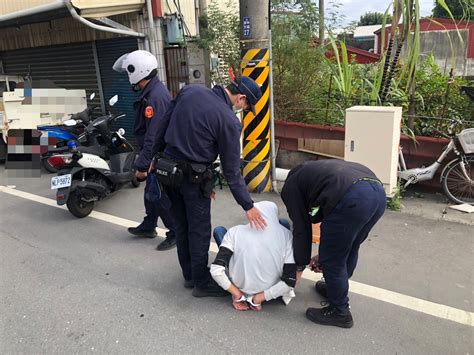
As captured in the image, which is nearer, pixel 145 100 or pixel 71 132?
pixel 145 100

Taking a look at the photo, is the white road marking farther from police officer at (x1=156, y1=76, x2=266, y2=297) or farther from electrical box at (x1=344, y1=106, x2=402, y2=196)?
electrical box at (x1=344, y1=106, x2=402, y2=196)

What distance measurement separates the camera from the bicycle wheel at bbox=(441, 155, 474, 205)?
4645mm

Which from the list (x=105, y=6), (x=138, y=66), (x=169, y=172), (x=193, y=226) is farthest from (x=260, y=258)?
(x=105, y=6)

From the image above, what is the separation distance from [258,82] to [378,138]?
164 cm

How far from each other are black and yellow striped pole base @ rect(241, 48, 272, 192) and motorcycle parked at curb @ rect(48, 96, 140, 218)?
163cm

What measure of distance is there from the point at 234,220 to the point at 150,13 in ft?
15.8

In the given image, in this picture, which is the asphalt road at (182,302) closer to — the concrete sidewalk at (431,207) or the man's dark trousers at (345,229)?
the concrete sidewalk at (431,207)

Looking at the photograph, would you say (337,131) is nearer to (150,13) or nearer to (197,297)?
(197,297)

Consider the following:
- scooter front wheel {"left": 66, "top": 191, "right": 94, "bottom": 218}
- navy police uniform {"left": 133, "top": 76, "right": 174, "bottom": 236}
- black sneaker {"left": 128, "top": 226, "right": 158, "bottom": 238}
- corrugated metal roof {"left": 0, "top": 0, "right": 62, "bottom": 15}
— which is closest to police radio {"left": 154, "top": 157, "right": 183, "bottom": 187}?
navy police uniform {"left": 133, "top": 76, "right": 174, "bottom": 236}

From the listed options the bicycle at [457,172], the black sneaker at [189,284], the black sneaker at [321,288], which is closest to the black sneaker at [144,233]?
the black sneaker at [189,284]

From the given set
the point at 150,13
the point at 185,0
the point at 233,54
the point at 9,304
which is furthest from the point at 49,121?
the point at 9,304

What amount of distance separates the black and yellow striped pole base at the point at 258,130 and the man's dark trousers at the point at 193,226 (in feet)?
7.84

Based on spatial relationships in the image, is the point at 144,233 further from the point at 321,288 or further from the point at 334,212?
the point at 334,212

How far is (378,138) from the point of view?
15.3ft
